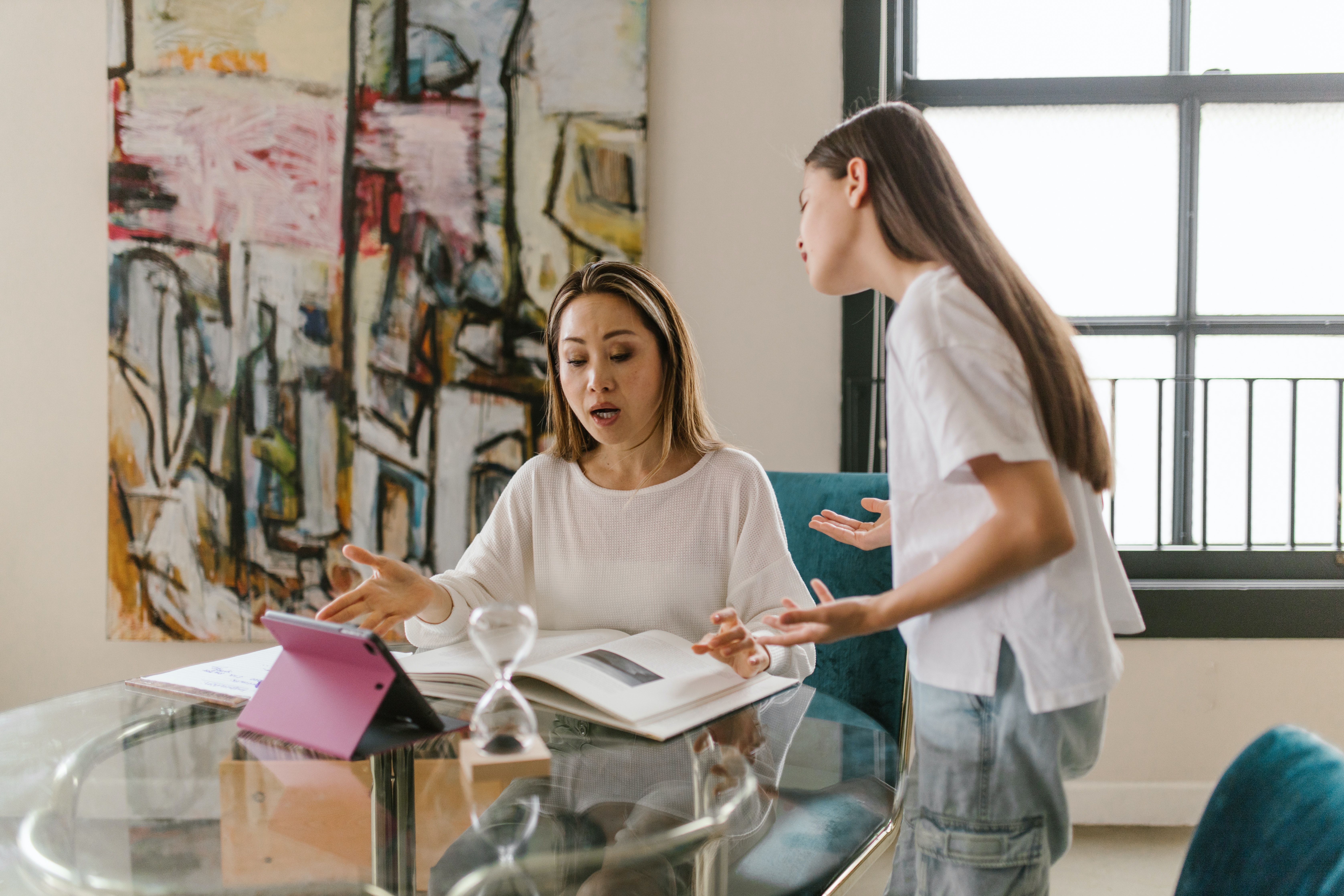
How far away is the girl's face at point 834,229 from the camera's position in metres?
0.66

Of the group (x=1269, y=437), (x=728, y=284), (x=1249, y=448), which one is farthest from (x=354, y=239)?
(x=1269, y=437)

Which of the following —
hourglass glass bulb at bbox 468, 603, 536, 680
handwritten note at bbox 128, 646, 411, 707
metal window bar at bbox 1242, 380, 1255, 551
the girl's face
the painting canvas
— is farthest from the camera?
metal window bar at bbox 1242, 380, 1255, 551

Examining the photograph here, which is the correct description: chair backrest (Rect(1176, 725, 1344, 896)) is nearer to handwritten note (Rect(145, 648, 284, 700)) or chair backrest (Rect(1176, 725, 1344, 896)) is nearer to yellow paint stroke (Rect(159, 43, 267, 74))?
handwritten note (Rect(145, 648, 284, 700))

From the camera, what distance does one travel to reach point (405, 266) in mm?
2312

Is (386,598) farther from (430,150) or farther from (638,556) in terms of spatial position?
(430,150)

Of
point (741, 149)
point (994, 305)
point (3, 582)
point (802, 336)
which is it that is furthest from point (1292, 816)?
point (3, 582)

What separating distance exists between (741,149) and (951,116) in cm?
66

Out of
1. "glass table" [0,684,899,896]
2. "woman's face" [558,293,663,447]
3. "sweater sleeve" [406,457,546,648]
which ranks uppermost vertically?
"woman's face" [558,293,663,447]

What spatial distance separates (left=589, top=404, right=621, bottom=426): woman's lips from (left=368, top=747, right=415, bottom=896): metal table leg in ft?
2.34

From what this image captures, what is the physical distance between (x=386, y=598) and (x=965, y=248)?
0.97 meters

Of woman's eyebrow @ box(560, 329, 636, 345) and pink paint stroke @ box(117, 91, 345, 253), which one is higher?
pink paint stroke @ box(117, 91, 345, 253)

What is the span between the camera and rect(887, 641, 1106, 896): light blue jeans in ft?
1.86

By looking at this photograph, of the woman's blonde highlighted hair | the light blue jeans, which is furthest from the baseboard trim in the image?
the light blue jeans

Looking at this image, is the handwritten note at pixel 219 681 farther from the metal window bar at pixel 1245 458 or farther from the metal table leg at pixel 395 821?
the metal window bar at pixel 1245 458
